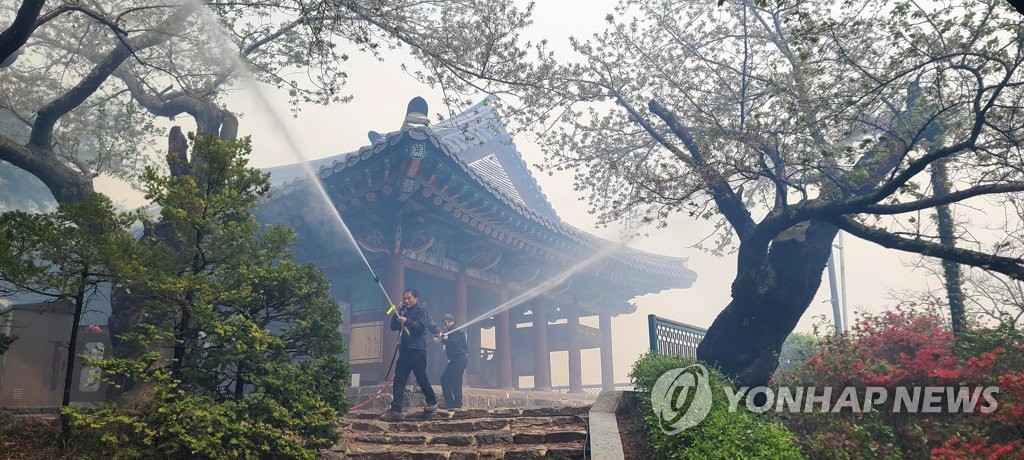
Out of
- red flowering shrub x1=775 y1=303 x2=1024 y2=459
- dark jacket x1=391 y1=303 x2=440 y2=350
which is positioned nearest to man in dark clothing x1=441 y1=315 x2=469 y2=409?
dark jacket x1=391 y1=303 x2=440 y2=350

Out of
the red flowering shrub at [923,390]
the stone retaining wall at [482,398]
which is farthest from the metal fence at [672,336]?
the red flowering shrub at [923,390]

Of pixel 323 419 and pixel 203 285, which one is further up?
pixel 203 285

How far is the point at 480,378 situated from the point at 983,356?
44.2 feet

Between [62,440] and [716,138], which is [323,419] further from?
[716,138]

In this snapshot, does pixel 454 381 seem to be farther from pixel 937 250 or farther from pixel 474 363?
pixel 937 250

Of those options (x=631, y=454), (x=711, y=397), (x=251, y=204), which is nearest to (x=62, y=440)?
(x=251, y=204)

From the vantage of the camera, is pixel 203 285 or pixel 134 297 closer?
pixel 203 285

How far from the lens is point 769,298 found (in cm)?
921

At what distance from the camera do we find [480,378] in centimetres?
1845

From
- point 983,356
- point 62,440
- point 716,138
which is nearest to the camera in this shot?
point 62,440

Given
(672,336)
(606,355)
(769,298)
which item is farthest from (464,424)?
(606,355)

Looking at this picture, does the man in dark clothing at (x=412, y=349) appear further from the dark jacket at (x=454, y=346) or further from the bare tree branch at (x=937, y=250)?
the bare tree branch at (x=937, y=250)

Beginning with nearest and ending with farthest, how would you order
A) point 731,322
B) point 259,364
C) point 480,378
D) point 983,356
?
point 259,364 → point 983,356 → point 731,322 → point 480,378

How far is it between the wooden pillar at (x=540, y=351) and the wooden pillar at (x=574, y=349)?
2.22 meters
